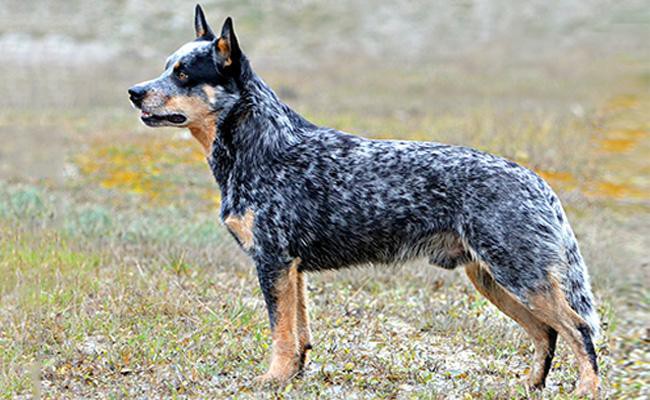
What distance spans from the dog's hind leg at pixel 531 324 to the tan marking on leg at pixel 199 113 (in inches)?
90.6

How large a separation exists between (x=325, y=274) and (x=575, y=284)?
3849 millimetres

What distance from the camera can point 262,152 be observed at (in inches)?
262

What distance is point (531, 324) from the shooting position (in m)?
6.50

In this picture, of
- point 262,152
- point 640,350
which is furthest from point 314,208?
point 640,350

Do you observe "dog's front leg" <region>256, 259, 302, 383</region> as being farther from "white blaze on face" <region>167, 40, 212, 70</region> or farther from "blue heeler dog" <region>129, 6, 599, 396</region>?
"white blaze on face" <region>167, 40, 212, 70</region>

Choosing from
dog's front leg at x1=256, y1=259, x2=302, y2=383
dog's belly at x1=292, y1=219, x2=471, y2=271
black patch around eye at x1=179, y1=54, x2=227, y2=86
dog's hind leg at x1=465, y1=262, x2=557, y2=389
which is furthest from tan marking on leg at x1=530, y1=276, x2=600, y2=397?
black patch around eye at x1=179, y1=54, x2=227, y2=86

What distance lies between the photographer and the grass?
6.58 m

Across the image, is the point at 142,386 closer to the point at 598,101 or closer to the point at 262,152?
the point at 262,152

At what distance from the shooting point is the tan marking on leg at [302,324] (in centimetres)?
673

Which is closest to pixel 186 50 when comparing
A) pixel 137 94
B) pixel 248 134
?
pixel 137 94

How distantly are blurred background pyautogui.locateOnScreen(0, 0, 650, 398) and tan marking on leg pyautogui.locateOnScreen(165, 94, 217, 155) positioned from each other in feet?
5.81

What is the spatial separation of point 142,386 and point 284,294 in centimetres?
128

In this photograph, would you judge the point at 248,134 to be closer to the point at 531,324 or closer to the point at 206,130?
the point at 206,130

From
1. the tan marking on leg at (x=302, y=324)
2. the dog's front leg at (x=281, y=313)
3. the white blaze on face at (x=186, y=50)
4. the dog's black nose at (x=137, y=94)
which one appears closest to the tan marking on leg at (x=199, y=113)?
the dog's black nose at (x=137, y=94)
